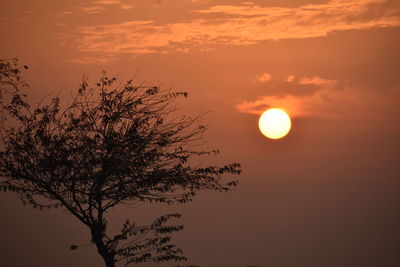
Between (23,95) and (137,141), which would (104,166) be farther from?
(23,95)

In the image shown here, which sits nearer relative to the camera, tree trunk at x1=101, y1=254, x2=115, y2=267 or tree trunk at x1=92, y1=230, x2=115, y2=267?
tree trunk at x1=92, y1=230, x2=115, y2=267

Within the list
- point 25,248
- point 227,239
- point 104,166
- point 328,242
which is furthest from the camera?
point 328,242

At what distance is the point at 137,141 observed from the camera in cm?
2717

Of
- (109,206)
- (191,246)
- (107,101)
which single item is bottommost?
(109,206)

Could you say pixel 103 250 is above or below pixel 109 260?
above

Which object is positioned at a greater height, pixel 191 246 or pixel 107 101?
pixel 191 246

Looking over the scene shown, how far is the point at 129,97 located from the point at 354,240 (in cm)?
15826

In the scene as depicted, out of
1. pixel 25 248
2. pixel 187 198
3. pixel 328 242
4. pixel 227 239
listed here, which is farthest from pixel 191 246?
pixel 187 198

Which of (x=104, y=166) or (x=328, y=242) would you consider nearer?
(x=104, y=166)

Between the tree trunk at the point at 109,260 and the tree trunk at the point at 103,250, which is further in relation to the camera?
the tree trunk at the point at 109,260

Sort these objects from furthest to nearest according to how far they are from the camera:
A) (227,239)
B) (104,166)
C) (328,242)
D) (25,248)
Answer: (328,242), (227,239), (25,248), (104,166)

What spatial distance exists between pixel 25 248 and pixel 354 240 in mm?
78527

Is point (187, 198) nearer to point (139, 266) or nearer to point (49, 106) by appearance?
point (49, 106)

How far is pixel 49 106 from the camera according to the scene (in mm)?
27922
